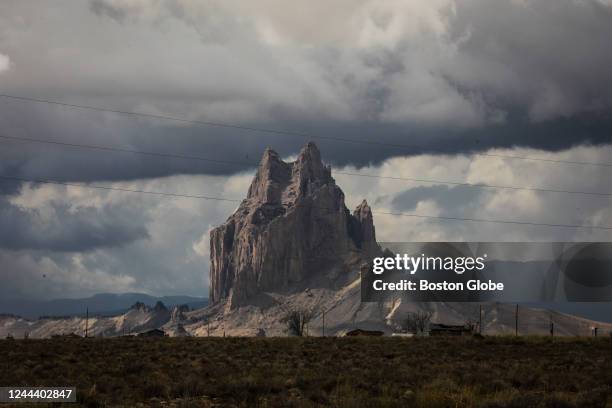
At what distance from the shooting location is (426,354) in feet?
227

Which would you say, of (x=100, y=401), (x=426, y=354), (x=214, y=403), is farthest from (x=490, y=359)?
(x=100, y=401)

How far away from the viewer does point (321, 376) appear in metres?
46.9

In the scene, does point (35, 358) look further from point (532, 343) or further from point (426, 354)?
point (532, 343)

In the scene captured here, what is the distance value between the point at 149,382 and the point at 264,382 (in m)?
5.35

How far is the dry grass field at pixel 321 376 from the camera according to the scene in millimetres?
36750

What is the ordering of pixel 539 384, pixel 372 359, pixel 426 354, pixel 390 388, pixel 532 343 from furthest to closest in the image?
pixel 532 343, pixel 426 354, pixel 372 359, pixel 539 384, pixel 390 388

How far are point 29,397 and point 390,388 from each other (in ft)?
49.6

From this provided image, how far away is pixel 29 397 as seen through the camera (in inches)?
1454

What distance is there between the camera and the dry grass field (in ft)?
121

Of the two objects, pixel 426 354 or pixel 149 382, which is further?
pixel 426 354

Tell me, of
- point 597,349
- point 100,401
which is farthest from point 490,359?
point 100,401

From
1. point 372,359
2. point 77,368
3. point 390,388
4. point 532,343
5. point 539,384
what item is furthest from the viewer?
point 532,343

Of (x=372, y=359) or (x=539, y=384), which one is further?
(x=372, y=359)

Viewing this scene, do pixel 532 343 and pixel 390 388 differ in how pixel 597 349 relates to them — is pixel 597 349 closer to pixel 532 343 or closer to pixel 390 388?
pixel 532 343
